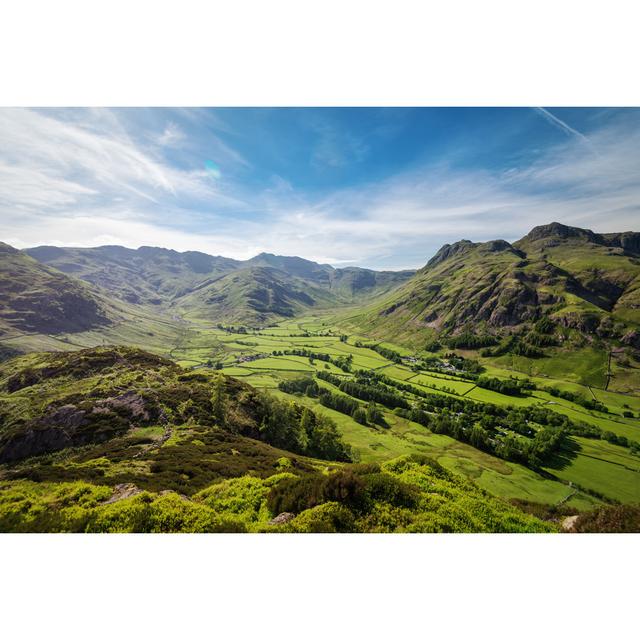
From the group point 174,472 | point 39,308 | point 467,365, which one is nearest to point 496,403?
point 467,365

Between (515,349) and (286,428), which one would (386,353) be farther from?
(286,428)

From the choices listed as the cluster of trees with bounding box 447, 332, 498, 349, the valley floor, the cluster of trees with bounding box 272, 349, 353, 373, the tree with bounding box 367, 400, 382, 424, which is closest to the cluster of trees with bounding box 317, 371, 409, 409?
the valley floor

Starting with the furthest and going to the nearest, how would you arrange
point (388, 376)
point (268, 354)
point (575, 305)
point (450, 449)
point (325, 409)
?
point (268, 354), point (575, 305), point (388, 376), point (325, 409), point (450, 449)

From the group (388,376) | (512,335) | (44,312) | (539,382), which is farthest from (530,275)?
(44,312)

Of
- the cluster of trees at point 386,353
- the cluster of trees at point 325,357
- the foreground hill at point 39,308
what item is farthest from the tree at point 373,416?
the foreground hill at point 39,308

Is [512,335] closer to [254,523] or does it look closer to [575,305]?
[575,305]

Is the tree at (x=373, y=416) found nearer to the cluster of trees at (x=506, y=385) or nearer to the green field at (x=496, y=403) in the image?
the green field at (x=496, y=403)

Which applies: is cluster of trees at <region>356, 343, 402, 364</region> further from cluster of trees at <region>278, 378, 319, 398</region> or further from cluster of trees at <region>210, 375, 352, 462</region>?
cluster of trees at <region>210, 375, 352, 462</region>
